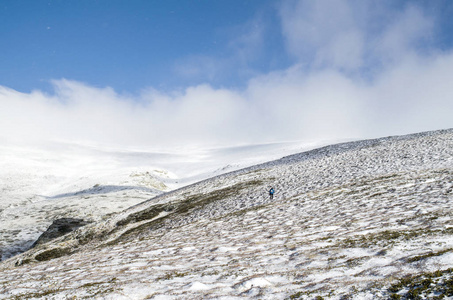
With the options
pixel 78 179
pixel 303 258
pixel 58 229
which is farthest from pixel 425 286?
pixel 78 179

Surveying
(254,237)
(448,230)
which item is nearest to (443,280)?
(448,230)

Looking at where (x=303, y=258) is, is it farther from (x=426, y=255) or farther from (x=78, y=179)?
(x=78, y=179)

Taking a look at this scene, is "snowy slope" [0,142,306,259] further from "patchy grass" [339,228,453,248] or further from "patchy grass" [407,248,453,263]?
"patchy grass" [407,248,453,263]

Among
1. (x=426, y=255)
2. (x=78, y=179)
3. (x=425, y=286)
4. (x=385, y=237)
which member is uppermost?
(x=78, y=179)

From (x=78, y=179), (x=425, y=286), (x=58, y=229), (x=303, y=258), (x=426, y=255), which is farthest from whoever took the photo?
(x=78, y=179)

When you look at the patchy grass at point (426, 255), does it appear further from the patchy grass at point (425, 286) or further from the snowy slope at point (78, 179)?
the snowy slope at point (78, 179)

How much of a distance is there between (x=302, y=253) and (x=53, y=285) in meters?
5.71

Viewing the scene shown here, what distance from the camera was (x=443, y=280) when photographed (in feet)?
12.5

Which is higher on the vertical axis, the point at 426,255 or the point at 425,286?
the point at 425,286

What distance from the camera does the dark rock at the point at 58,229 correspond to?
1040 inches

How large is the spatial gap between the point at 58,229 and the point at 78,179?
53.8 metres

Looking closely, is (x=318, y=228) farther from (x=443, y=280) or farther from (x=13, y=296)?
(x=13, y=296)

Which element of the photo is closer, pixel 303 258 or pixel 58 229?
pixel 303 258

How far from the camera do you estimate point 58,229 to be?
28.1m
